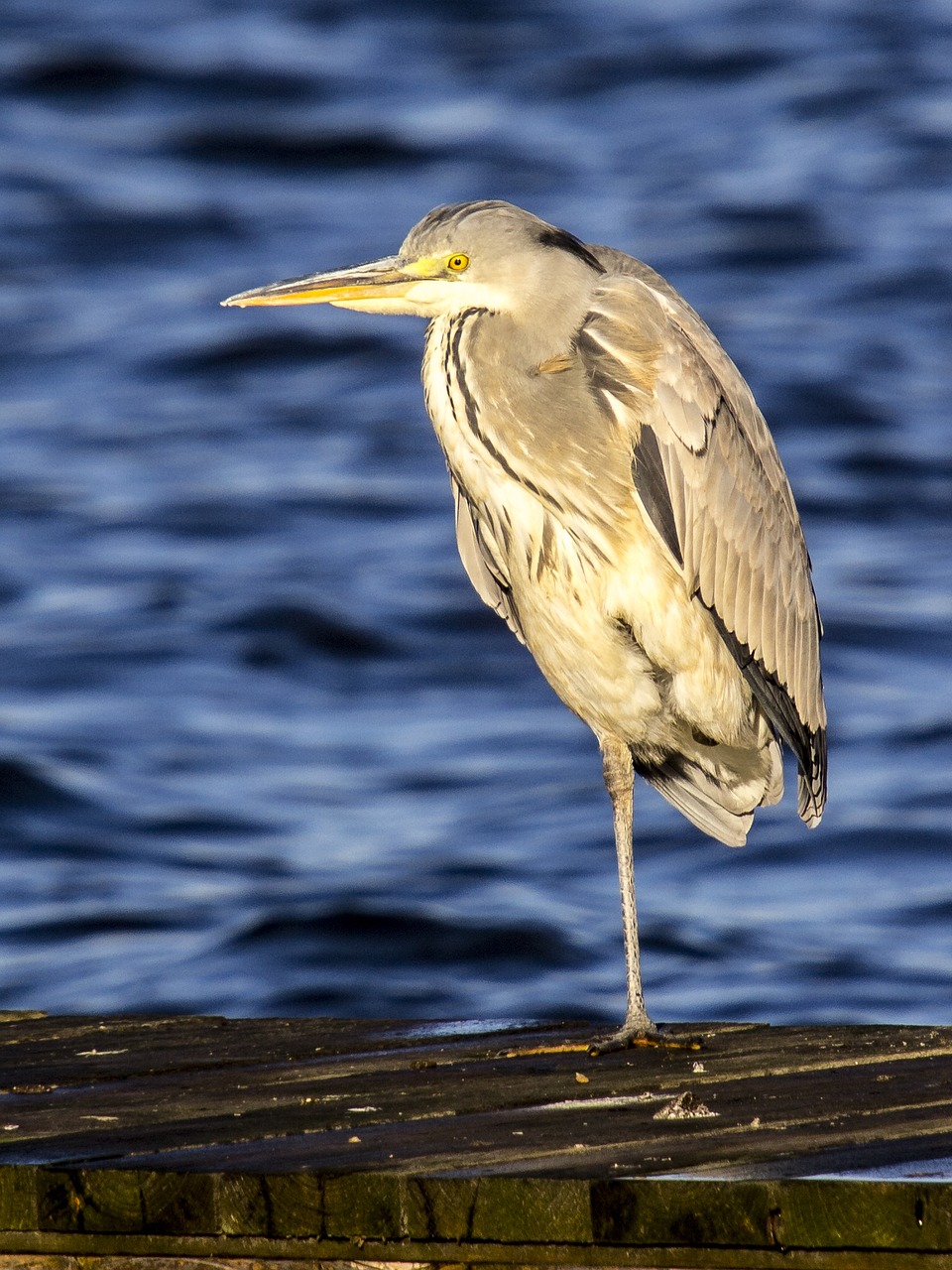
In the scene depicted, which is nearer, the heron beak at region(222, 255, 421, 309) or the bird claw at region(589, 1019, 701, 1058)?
the bird claw at region(589, 1019, 701, 1058)

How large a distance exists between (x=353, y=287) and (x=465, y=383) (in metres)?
0.32

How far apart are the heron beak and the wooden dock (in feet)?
5.39

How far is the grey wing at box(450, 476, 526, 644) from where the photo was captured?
524 cm

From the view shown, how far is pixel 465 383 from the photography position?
4.84m

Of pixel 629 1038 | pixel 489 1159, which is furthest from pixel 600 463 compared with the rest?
pixel 489 1159

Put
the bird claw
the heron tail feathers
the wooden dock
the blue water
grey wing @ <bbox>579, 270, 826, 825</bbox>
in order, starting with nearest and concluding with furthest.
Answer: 1. the wooden dock
2. the bird claw
3. grey wing @ <bbox>579, 270, 826, 825</bbox>
4. the heron tail feathers
5. the blue water

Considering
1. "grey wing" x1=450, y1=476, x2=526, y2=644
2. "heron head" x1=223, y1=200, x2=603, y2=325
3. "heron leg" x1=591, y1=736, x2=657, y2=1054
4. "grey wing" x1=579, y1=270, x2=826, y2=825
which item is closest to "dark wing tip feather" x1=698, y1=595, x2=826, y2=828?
"grey wing" x1=579, y1=270, x2=826, y2=825

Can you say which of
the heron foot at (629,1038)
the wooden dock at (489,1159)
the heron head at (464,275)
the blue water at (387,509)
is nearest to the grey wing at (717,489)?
the heron head at (464,275)

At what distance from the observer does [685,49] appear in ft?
108

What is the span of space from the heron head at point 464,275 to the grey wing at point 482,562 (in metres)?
0.53

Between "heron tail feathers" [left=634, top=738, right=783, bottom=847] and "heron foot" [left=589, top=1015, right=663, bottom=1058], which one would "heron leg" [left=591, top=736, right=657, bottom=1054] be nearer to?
"heron foot" [left=589, top=1015, right=663, bottom=1058]

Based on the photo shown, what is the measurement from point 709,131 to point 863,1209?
2898 cm

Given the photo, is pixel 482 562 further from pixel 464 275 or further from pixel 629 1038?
pixel 629 1038

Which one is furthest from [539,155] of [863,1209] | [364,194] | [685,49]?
[863,1209]
